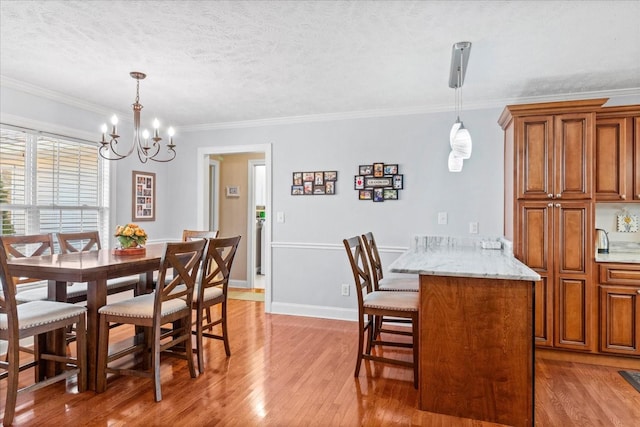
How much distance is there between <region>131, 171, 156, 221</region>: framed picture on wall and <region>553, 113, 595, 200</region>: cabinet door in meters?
4.36

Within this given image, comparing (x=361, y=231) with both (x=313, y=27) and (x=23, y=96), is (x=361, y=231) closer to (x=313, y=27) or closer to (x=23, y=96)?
(x=313, y=27)

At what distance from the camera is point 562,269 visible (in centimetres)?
307

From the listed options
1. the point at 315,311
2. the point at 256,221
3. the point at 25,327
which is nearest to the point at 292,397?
the point at 25,327

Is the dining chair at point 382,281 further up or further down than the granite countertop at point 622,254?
further down

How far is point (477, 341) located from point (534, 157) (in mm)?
1820

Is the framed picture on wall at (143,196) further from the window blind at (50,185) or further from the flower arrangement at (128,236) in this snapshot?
the flower arrangement at (128,236)

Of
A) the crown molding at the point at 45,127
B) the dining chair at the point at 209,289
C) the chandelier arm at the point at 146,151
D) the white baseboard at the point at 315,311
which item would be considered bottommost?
the white baseboard at the point at 315,311

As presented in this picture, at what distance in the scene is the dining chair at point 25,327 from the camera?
2037mm

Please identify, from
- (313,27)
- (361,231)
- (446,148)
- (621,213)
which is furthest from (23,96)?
(621,213)

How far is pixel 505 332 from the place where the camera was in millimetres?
2117

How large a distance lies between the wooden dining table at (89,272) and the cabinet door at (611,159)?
3667mm

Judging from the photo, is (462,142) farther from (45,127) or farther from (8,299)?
(45,127)

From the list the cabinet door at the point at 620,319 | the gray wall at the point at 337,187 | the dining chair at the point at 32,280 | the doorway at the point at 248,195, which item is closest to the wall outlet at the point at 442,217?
the gray wall at the point at 337,187

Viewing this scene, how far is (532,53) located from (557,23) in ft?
1.38
